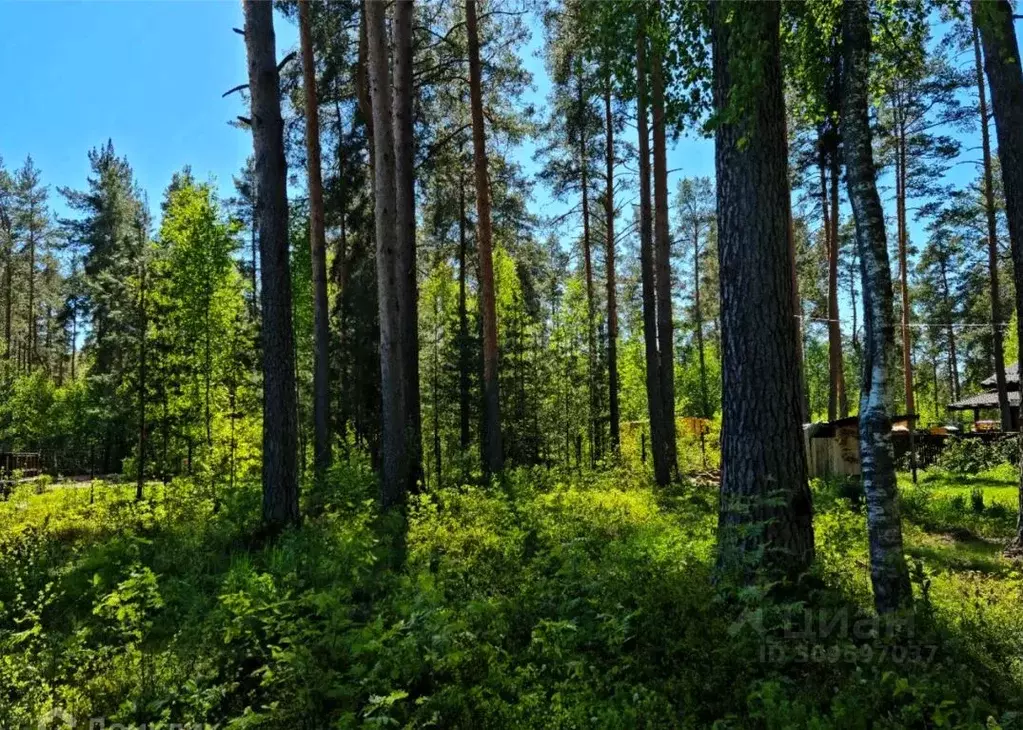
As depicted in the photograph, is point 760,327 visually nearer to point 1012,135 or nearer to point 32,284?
point 1012,135

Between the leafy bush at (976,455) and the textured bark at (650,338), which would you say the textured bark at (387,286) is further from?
the leafy bush at (976,455)

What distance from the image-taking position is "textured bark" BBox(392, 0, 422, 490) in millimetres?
9328

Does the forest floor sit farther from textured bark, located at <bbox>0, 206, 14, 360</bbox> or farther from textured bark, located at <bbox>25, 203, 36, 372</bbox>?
textured bark, located at <bbox>25, 203, 36, 372</bbox>

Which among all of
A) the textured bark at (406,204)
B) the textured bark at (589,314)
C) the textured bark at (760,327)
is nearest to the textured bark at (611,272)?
the textured bark at (589,314)

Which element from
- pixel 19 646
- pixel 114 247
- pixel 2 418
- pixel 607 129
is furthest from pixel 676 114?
pixel 2 418

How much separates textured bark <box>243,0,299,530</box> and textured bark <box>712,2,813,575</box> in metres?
A: 4.86

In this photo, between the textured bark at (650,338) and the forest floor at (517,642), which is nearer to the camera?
the forest floor at (517,642)

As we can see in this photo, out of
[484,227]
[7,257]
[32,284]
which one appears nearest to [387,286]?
[484,227]

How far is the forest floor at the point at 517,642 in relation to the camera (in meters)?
2.73

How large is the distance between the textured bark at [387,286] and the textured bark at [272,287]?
1.48 m

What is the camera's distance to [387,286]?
8.46 m

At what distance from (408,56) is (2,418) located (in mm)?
28409

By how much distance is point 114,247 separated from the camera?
24.8 meters

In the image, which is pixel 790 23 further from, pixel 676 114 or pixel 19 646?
pixel 19 646
